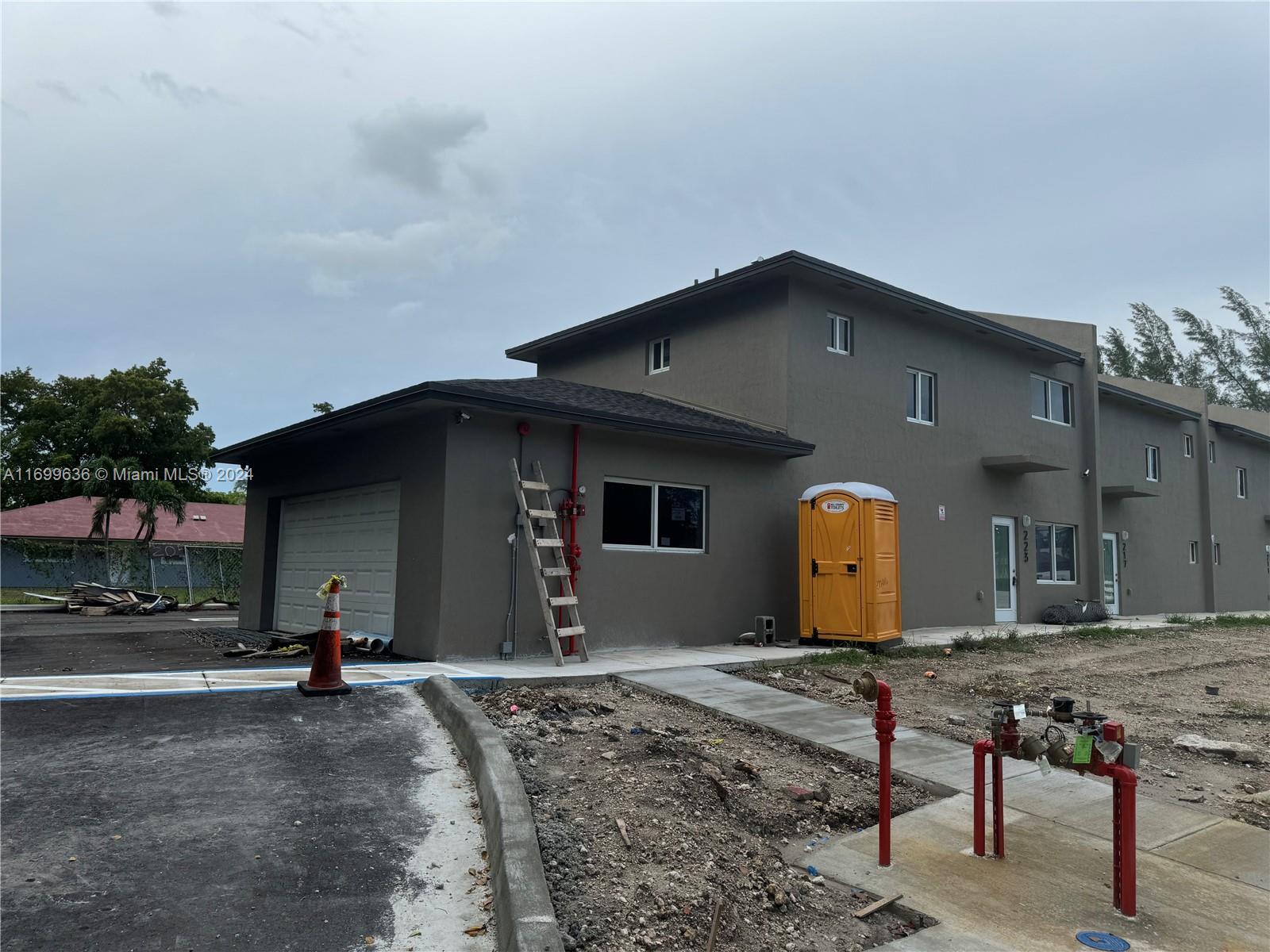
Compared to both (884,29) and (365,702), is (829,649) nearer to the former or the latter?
(365,702)

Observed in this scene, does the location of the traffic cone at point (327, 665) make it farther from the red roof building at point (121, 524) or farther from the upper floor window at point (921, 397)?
the red roof building at point (121, 524)

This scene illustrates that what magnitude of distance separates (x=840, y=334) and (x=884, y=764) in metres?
11.0

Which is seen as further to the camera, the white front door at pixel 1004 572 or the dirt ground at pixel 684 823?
the white front door at pixel 1004 572

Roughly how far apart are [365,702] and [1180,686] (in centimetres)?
945

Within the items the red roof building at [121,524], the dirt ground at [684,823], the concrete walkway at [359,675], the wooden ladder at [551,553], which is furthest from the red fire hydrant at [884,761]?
the red roof building at [121,524]

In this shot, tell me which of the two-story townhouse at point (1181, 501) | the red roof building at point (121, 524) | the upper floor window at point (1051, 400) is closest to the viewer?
the upper floor window at point (1051, 400)

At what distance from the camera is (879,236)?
63.4 feet

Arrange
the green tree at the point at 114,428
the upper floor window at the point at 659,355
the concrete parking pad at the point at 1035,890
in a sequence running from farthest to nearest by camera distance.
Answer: the green tree at the point at 114,428 < the upper floor window at the point at 659,355 < the concrete parking pad at the point at 1035,890

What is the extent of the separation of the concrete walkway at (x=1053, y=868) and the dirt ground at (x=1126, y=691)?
60 cm

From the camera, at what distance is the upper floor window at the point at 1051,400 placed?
1848 cm

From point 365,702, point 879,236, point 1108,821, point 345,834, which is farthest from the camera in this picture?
point 879,236

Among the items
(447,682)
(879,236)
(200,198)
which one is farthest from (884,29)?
(200,198)

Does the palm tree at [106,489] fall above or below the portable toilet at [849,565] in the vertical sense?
above

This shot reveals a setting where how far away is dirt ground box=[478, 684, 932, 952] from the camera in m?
3.41
